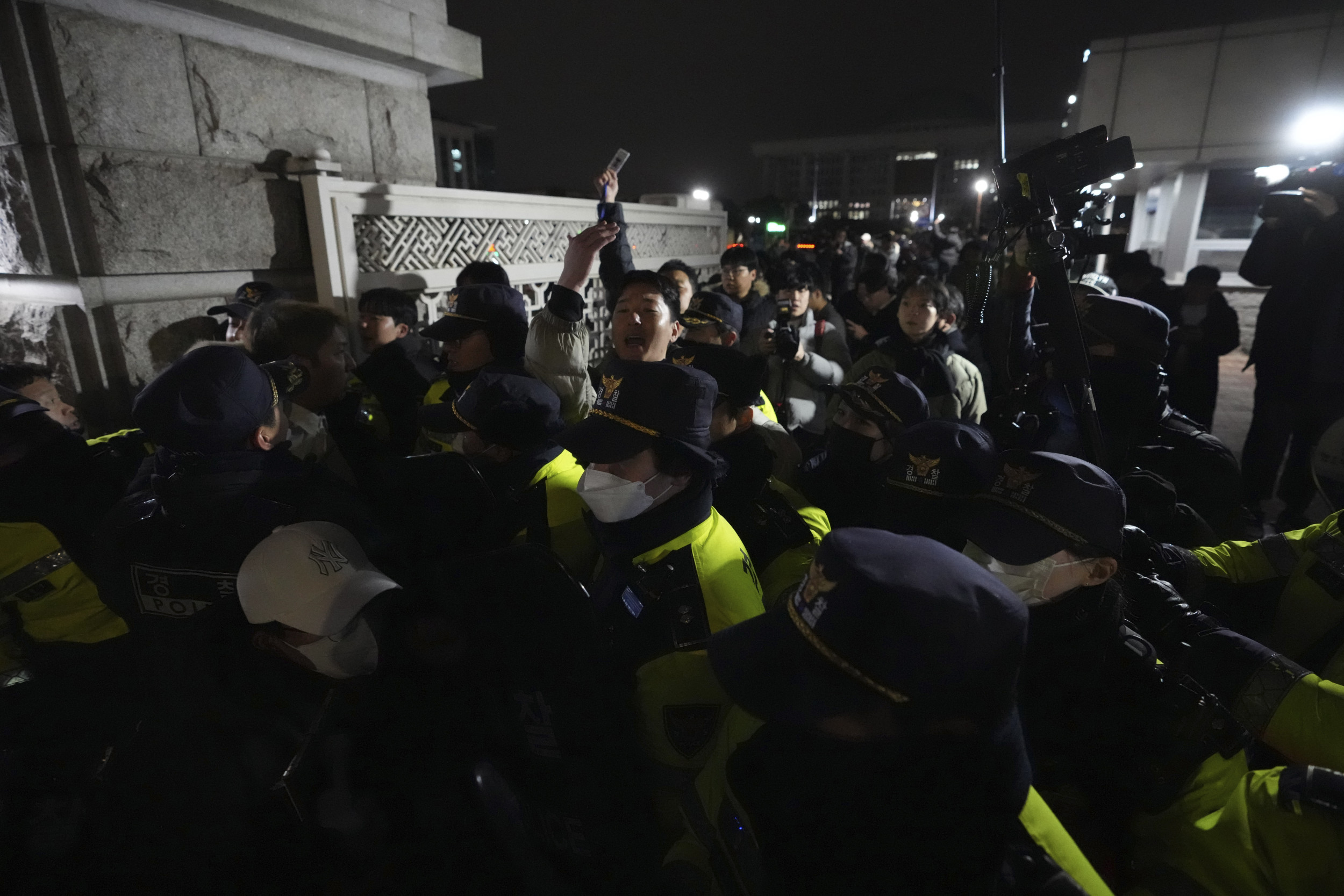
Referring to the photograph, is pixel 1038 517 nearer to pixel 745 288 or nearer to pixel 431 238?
pixel 745 288

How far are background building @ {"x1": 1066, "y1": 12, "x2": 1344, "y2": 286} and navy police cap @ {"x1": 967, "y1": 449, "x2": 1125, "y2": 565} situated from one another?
1683 cm

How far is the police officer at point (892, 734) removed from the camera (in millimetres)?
992

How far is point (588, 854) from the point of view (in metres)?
1.54

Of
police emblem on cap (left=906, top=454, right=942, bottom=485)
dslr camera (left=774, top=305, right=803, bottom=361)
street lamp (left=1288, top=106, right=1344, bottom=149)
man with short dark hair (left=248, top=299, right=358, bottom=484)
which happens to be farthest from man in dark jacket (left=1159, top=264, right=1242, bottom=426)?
street lamp (left=1288, top=106, right=1344, bottom=149)

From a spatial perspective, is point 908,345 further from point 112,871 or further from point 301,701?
point 112,871

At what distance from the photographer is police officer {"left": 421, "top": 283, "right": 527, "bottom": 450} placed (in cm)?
322

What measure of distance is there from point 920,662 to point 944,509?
59.7 inches

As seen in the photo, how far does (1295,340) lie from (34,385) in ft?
22.7

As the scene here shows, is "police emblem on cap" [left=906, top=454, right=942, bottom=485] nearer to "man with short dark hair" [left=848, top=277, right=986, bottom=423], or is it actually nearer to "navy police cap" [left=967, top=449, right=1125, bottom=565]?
"navy police cap" [left=967, top=449, right=1125, bottom=565]

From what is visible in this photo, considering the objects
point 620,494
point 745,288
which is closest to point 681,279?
point 745,288

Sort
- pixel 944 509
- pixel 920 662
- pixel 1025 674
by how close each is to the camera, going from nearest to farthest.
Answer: pixel 920 662, pixel 1025 674, pixel 944 509

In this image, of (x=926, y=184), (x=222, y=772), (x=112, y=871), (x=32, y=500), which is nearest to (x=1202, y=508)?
(x=222, y=772)

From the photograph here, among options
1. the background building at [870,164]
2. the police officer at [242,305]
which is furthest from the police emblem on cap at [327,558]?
the background building at [870,164]

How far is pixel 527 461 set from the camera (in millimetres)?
2518
